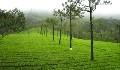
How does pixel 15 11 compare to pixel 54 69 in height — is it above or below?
above

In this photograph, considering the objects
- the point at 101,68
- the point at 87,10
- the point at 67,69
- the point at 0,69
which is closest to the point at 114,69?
the point at 101,68

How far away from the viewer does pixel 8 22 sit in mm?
46438

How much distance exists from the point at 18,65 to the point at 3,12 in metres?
12.0

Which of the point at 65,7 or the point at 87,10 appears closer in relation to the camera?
the point at 87,10

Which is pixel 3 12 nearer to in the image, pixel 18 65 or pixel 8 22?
pixel 8 22

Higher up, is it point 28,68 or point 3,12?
point 3,12

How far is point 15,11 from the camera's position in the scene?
1980 inches

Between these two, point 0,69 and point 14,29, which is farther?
point 14,29

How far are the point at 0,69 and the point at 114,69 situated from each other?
22.7 meters

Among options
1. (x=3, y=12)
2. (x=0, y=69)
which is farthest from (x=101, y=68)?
(x=3, y=12)

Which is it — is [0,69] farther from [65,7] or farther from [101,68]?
[65,7]

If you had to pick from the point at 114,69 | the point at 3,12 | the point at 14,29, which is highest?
the point at 3,12

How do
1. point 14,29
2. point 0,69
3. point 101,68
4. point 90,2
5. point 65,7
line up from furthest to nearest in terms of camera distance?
1. point 65,7
2. point 90,2
3. point 14,29
4. point 101,68
5. point 0,69

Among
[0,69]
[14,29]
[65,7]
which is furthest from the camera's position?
[65,7]
